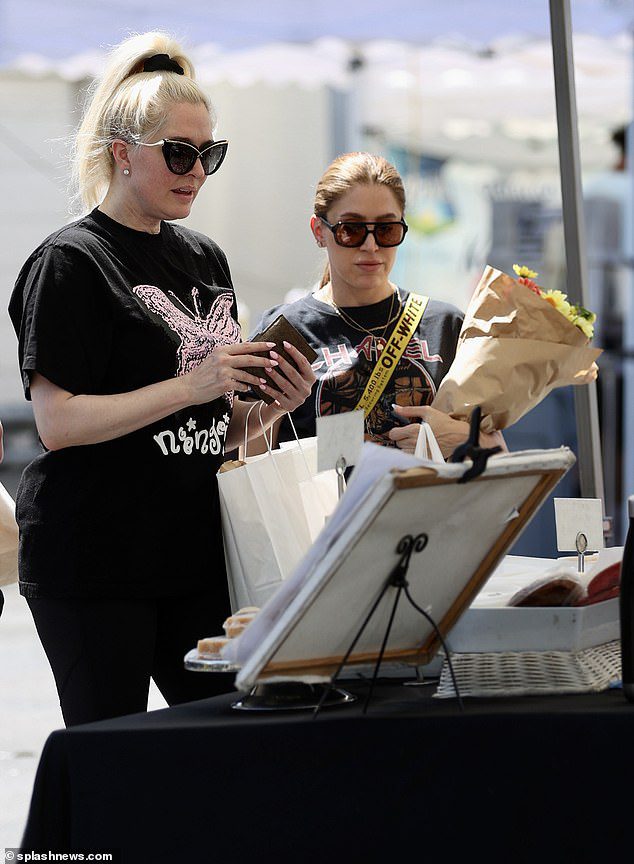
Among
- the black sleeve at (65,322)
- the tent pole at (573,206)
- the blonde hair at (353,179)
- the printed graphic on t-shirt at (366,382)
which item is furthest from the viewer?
the tent pole at (573,206)

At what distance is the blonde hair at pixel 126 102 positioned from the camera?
6.06ft

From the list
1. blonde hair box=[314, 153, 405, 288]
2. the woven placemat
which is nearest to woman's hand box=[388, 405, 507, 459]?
blonde hair box=[314, 153, 405, 288]

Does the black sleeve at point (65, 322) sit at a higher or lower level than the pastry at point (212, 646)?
higher

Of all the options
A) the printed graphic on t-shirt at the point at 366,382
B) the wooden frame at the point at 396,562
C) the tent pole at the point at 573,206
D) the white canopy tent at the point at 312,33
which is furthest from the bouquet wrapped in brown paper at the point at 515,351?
the white canopy tent at the point at 312,33

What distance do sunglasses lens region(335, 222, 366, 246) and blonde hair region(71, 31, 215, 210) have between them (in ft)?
1.20

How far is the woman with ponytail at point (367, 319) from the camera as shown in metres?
2.17

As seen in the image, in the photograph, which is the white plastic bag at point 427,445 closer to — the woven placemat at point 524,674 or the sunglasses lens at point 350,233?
the woven placemat at point 524,674

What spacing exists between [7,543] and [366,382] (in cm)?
69

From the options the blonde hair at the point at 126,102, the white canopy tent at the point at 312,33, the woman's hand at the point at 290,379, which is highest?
the white canopy tent at the point at 312,33

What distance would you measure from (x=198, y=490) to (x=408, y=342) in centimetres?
56

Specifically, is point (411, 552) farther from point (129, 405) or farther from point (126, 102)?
point (126, 102)

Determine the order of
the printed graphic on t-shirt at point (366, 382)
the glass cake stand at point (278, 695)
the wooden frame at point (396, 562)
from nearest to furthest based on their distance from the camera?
the wooden frame at point (396, 562) → the glass cake stand at point (278, 695) → the printed graphic on t-shirt at point (366, 382)

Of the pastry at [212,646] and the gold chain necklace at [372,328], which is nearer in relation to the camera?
the pastry at [212,646]

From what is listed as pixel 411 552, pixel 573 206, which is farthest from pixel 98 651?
pixel 573 206
